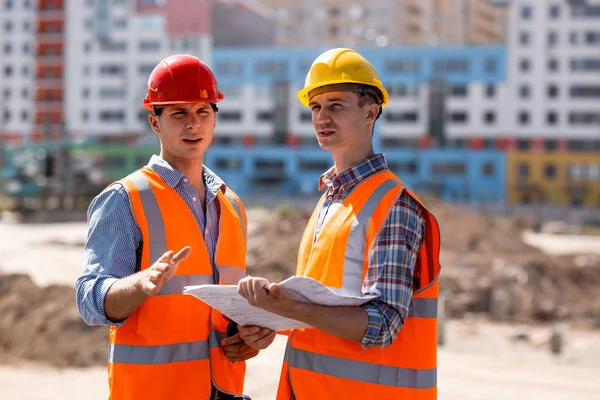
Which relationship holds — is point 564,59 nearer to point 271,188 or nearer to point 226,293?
point 271,188

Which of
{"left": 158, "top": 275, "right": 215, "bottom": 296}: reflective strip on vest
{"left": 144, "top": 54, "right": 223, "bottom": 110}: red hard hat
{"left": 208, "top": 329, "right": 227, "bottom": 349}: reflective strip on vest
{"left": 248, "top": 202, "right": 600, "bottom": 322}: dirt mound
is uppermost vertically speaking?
{"left": 144, "top": 54, "right": 223, "bottom": 110}: red hard hat

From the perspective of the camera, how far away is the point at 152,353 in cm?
306

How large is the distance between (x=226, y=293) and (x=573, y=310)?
18356 mm

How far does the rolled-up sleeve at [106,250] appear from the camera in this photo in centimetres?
297

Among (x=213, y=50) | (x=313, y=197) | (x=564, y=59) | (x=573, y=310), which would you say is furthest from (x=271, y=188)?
(x=573, y=310)

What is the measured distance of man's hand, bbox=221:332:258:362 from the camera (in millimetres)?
3154

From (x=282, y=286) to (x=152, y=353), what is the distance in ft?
2.28

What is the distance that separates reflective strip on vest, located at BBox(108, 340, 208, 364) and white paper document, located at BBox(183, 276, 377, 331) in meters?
0.29

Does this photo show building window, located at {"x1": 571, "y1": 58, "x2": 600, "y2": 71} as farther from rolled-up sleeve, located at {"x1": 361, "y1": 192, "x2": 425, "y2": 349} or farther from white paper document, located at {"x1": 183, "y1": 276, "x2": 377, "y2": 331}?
white paper document, located at {"x1": 183, "y1": 276, "x2": 377, "y2": 331}

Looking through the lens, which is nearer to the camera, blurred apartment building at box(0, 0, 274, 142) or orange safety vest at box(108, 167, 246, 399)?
orange safety vest at box(108, 167, 246, 399)

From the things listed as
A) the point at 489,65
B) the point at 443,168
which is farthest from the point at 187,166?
the point at 489,65

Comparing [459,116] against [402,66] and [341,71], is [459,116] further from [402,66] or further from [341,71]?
[341,71]

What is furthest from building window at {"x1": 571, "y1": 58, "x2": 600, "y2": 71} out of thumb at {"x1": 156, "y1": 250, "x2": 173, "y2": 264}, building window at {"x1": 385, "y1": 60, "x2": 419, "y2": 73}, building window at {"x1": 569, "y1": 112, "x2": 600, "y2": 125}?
thumb at {"x1": 156, "y1": 250, "x2": 173, "y2": 264}

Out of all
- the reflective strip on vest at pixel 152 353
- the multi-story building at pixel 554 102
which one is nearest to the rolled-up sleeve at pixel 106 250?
the reflective strip on vest at pixel 152 353
